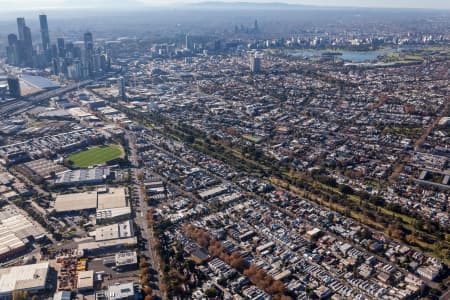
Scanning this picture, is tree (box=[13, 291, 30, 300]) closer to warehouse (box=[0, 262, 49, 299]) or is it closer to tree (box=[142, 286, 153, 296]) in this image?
warehouse (box=[0, 262, 49, 299])

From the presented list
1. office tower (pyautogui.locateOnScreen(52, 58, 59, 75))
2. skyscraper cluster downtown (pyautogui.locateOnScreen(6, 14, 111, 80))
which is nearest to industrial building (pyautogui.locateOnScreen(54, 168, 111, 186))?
skyscraper cluster downtown (pyautogui.locateOnScreen(6, 14, 111, 80))

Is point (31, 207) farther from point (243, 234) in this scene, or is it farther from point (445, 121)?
point (445, 121)

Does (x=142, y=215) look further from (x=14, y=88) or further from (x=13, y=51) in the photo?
(x=13, y=51)

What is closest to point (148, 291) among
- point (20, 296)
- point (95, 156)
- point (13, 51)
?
point (20, 296)

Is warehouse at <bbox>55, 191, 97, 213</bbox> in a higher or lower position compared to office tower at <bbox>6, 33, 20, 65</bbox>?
lower

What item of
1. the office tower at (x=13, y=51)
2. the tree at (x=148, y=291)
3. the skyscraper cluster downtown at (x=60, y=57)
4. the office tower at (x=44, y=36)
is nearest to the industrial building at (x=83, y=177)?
the tree at (x=148, y=291)

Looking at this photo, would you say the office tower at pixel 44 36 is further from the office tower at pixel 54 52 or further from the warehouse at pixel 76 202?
the warehouse at pixel 76 202

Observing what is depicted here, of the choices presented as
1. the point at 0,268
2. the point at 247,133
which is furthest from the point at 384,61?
the point at 0,268
